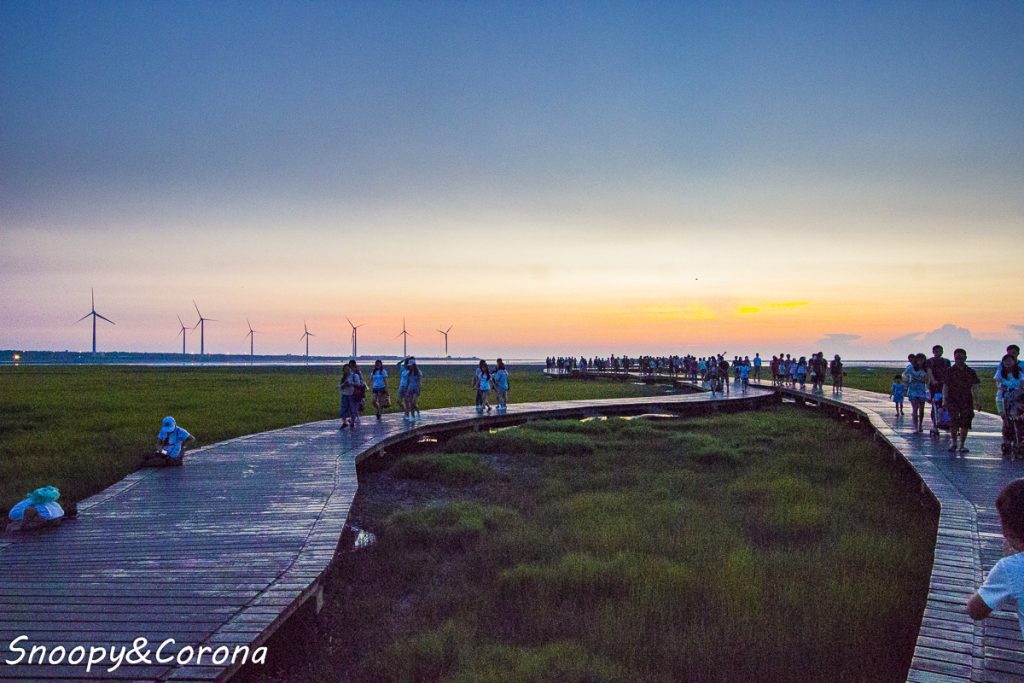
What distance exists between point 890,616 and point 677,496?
635 cm

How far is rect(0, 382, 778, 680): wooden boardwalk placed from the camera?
5477 mm

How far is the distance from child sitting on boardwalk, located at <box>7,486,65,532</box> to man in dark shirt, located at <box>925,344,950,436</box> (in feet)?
46.4

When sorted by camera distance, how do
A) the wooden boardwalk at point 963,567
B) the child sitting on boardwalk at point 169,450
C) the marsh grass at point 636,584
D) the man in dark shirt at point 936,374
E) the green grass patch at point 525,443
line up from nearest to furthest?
1. the wooden boardwalk at point 963,567
2. the marsh grass at point 636,584
3. the child sitting on boardwalk at point 169,450
4. the man in dark shirt at point 936,374
5. the green grass patch at point 525,443

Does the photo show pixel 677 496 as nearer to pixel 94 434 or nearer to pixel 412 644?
pixel 412 644

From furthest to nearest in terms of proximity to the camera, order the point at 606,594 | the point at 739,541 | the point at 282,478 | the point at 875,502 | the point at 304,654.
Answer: the point at 875,502 → the point at 282,478 → the point at 739,541 → the point at 606,594 → the point at 304,654

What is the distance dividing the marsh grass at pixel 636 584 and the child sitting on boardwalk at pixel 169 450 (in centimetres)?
437

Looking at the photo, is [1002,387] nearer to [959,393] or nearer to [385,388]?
[959,393]

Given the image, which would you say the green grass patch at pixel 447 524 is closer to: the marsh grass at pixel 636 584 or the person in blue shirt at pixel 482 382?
the marsh grass at pixel 636 584

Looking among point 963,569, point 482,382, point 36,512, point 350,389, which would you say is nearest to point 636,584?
point 963,569

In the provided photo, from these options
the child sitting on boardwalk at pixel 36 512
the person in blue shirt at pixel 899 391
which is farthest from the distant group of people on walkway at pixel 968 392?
the child sitting on boardwalk at pixel 36 512

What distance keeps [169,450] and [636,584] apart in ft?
29.2

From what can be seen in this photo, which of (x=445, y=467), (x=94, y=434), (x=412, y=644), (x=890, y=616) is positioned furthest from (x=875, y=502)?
(x=94, y=434)

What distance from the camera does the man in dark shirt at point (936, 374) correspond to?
14.5 m

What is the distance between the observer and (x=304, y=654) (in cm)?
722
